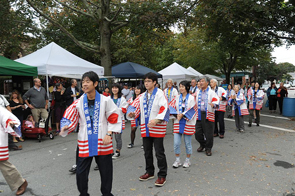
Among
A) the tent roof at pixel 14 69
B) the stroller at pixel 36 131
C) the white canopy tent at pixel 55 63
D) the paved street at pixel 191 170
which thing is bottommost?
the paved street at pixel 191 170

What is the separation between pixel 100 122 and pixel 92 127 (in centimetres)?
12

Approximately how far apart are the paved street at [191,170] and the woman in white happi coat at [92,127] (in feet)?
3.20

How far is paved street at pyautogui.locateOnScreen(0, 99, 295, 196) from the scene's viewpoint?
12.4ft

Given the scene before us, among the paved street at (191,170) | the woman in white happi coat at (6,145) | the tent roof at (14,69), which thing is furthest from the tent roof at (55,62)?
the woman in white happi coat at (6,145)

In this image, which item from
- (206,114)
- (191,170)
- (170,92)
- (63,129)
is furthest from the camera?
(170,92)

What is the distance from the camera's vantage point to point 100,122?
2.92 metres

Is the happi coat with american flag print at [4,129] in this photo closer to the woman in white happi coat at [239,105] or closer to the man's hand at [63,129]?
the man's hand at [63,129]

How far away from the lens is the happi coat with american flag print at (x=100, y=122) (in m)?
2.88

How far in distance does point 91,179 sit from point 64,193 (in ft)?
1.97

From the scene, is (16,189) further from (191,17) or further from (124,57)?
(124,57)

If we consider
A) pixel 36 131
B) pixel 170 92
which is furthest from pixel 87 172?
pixel 170 92

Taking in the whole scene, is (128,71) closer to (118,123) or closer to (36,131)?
(36,131)

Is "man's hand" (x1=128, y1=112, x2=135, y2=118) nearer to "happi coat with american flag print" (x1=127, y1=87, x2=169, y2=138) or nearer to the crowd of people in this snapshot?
the crowd of people

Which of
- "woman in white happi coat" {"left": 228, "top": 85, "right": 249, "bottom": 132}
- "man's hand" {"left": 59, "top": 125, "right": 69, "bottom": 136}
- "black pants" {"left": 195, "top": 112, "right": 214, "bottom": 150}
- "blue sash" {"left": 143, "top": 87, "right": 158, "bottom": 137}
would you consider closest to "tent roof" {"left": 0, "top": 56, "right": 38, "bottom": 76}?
"blue sash" {"left": 143, "top": 87, "right": 158, "bottom": 137}
